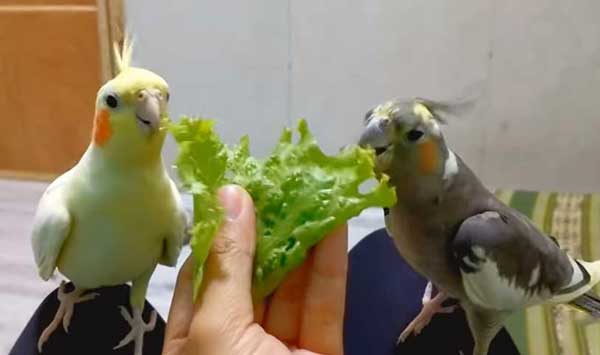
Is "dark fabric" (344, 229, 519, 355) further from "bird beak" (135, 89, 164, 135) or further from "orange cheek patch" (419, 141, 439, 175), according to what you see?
"bird beak" (135, 89, 164, 135)

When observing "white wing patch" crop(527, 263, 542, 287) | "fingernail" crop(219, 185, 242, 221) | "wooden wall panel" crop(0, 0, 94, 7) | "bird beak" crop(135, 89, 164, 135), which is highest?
"bird beak" crop(135, 89, 164, 135)

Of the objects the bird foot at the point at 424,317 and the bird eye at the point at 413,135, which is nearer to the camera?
the bird eye at the point at 413,135

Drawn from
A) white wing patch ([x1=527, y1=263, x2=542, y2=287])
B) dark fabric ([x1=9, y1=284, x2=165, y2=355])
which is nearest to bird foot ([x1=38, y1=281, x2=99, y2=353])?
dark fabric ([x1=9, y1=284, x2=165, y2=355])

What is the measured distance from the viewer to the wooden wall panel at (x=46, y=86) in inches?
61.6

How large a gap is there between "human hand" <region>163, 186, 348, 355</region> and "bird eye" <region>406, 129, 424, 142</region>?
0.35ft

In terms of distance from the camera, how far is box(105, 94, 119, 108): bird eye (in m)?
0.56

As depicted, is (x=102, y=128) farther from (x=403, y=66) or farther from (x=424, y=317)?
(x=403, y=66)

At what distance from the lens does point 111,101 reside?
1.83 ft

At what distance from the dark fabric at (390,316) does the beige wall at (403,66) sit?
0.65m

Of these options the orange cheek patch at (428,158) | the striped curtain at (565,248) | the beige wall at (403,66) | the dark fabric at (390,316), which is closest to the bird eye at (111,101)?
the orange cheek patch at (428,158)

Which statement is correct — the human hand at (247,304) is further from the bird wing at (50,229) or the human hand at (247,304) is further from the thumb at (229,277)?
the bird wing at (50,229)

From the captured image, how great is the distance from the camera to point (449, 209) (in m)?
0.63

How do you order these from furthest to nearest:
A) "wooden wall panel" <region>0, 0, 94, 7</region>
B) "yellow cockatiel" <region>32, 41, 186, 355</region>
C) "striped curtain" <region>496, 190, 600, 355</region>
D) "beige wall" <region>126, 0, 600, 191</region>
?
1. "wooden wall panel" <region>0, 0, 94, 7</region>
2. "beige wall" <region>126, 0, 600, 191</region>
3. "striped curtain" <region>496, 190, 600, 355</region>
4. "yellow cockatiel" <region>32, 41, 186, 355</region>

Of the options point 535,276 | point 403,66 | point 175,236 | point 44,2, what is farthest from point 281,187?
point 44,2
